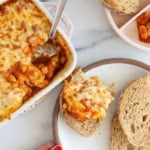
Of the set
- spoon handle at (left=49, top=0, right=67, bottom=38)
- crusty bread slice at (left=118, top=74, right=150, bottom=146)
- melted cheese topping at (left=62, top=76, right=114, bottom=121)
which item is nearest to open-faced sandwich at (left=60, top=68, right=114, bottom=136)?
melted cheese topping at (left=62, top=76, right=114, bottom=121)

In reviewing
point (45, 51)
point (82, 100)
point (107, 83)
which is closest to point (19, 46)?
point (45, 51)

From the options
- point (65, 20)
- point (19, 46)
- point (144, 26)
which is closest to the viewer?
point (19, 46)

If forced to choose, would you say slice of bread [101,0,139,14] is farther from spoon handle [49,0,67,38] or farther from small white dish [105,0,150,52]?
spoon handle [49,0,67,38]

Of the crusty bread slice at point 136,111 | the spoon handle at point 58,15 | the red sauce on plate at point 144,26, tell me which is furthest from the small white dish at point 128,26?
the spoon handle at point 58,15

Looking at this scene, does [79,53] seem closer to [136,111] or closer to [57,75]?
[57,75]

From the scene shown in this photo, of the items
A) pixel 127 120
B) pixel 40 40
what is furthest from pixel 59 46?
pixel 127 120
